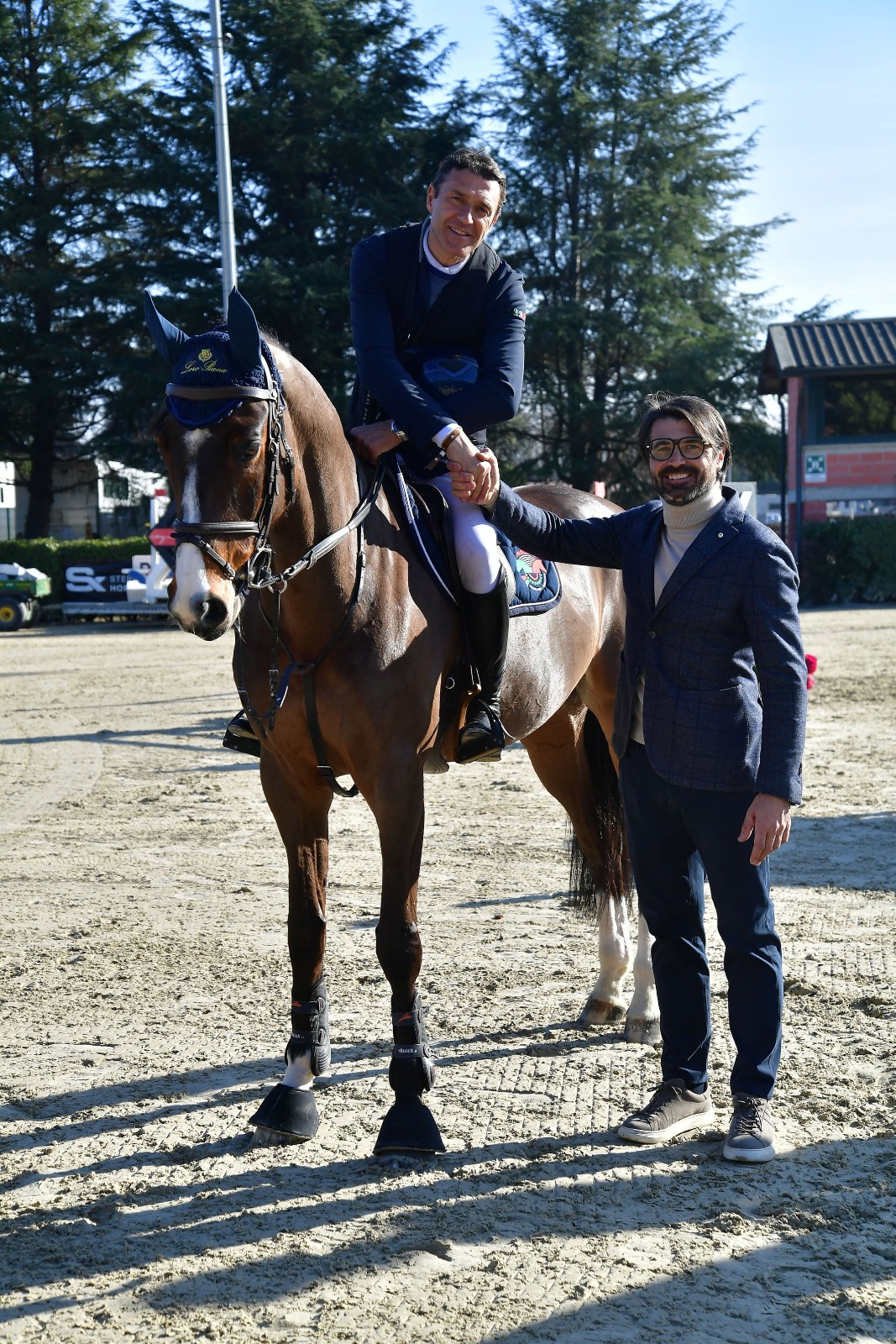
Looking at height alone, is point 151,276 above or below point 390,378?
above

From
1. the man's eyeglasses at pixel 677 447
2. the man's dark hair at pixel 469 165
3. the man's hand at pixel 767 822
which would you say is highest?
the man's dark hair at pixel 469 165

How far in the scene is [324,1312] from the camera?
2.72m

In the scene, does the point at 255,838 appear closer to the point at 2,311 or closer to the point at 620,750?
the point at 620,750

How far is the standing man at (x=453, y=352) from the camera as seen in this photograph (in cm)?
378

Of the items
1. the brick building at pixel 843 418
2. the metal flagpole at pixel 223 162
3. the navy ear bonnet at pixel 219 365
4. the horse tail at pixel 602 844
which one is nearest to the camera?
the navy ear bonnet at pixel 219 365

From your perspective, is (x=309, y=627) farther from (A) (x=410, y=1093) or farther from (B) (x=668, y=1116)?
(B) (x=668, y=1116)

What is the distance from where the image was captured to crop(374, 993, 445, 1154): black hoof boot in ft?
11.6

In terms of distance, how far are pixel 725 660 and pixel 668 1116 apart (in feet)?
4.56

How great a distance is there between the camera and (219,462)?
3.08 m

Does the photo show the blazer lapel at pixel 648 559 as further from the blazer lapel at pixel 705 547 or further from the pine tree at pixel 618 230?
the pine tree at pixel 618 230

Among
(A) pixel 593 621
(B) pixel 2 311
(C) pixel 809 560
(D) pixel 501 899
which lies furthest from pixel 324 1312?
(B) pixel 2 311

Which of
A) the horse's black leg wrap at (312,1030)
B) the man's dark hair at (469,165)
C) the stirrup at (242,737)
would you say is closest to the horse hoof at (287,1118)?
the horse's black leg wrap at (312,1030)

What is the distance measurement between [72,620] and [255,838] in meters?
21.8

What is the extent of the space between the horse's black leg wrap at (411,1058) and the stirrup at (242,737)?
3.20 ft
